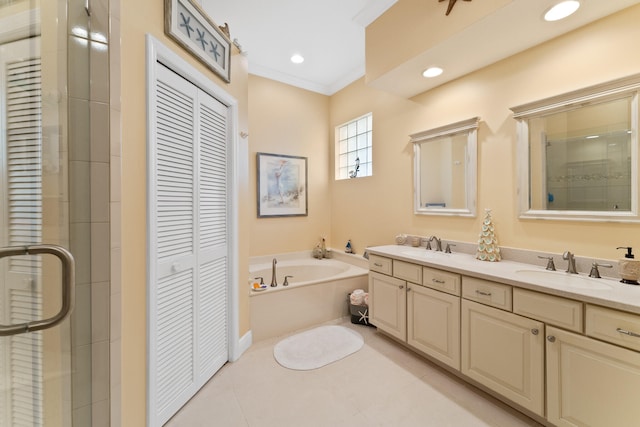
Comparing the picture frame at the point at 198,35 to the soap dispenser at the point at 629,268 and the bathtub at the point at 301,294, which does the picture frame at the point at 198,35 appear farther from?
the soap dispenser at the point at 629,268

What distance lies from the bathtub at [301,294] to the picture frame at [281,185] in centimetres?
66

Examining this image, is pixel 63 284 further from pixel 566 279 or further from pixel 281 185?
pixel 281 185

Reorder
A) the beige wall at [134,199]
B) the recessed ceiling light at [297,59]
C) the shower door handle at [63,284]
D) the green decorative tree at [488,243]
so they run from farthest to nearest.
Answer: the recessed ceiling light at [297,59] < the green decorative tree at [488,243] < the beige wall at [134,199] < the shower door handle at [63,284]

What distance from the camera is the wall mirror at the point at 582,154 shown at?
1535mm

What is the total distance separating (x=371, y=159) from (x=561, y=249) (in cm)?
217

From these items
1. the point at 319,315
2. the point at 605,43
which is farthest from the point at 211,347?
the point at 605,43

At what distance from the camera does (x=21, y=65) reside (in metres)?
0.90

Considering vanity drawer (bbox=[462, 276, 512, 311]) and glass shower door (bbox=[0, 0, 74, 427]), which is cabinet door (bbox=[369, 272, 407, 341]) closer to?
vanity drawer (bbox=[462, 276, 512, 311])

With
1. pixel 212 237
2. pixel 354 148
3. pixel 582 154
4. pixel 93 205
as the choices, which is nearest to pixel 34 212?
pixel 93 205

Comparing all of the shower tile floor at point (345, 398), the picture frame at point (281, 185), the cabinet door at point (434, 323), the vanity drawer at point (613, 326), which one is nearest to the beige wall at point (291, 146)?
the picture frame at point (281, 185)

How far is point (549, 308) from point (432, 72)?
2.01 meters

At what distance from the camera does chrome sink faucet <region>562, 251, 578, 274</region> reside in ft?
5.50

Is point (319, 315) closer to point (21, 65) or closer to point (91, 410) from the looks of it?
point (91, 410)

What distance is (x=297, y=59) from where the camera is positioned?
322 centimetres
